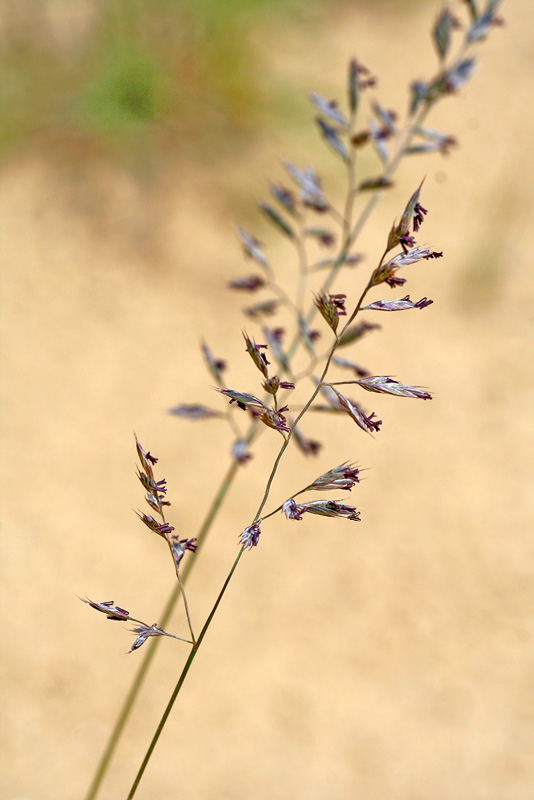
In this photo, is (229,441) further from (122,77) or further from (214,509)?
(214,509)

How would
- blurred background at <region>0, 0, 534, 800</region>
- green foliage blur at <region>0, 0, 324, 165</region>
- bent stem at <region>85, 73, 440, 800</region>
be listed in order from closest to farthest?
bent stem at <region>85, 73, 440, 800</region>
blurred background at <region>0, 0, 534, 800</region>
green foliage blur at <region>0, 0, 324, 165</region>

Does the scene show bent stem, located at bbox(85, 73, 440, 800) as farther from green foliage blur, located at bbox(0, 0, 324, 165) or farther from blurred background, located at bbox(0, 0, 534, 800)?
green foliage blur, located at bbox(0, 0, 324, 165)

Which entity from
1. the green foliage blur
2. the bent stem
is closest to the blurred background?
the green foliage blur

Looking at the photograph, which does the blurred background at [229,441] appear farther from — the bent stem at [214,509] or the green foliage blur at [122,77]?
the bent stem at [214,509]

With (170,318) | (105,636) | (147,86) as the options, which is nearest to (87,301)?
(170,318)

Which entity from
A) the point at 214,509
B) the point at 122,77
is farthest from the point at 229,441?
the point at 214,509

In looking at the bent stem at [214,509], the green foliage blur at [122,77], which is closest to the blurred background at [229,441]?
the green foliage blur at [122,77]

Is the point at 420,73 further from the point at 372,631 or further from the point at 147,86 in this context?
the point at 372,631
